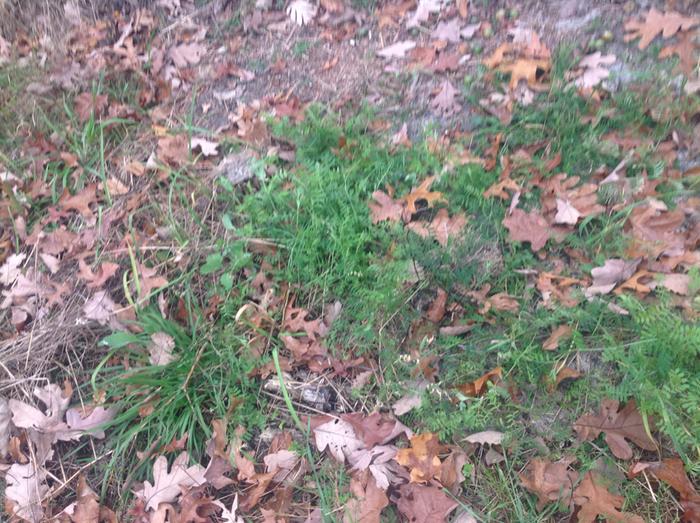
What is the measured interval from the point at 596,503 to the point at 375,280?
1224 mm

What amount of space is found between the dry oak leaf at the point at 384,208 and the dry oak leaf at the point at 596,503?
53.6 inches

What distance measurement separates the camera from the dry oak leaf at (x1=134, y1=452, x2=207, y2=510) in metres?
2.21

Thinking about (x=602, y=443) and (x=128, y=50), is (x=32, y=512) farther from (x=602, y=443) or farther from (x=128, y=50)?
(x=128, y=50)

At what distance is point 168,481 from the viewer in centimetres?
223

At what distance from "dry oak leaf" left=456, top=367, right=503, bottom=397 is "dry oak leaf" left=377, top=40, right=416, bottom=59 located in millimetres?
2190

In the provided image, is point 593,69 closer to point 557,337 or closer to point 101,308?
point 557,337

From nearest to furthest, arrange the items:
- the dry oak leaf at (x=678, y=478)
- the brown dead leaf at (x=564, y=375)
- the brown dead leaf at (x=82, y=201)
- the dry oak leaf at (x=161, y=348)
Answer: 1. the dry oak leaf at (x=678, y=478)
2. the brown dead leaf at (x=564, y=375)
3. the dry oak leaf at (x=161, y=348)
4. the brown dead leaf at (x=82, y=201)

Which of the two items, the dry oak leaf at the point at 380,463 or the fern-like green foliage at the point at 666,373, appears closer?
the fern-like green foliage at the point at 666,373

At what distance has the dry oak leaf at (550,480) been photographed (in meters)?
1.96

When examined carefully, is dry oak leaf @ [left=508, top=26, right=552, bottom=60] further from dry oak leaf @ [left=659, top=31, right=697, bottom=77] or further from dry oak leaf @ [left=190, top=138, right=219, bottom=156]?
dry oak leaf @ [left=190, top=138, right=219, bottom=156]

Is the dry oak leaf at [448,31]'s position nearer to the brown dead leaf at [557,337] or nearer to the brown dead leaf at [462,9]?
the brown dead leaf at [462,9]

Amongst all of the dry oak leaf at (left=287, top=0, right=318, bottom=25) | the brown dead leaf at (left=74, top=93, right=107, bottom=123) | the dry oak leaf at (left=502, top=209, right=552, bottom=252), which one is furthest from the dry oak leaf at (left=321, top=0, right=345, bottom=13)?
the dry oak leaf at (left=502, top=209, right=552, bottom=252)

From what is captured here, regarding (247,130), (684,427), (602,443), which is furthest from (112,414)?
(684,427)

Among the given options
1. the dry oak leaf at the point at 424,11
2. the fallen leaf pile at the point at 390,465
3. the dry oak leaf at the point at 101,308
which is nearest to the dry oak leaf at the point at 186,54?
the dry oak leaf at the point at 424,11
